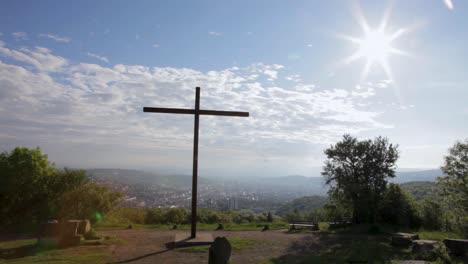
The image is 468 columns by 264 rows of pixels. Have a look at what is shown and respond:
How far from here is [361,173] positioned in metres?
21.1

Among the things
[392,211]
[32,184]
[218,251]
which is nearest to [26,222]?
[32,184]

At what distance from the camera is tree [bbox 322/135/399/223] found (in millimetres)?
19969

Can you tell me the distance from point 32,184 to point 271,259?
1221 centimetres

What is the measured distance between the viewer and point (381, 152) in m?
21.1

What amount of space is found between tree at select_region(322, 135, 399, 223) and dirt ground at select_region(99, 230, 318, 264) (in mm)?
6233

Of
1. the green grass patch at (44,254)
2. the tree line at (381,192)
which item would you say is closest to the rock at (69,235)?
the green grass patch at (44,254)

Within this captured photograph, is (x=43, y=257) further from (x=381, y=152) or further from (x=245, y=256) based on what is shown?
(x=381, y=152)

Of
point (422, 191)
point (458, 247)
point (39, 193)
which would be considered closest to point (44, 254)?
point (39, 193)

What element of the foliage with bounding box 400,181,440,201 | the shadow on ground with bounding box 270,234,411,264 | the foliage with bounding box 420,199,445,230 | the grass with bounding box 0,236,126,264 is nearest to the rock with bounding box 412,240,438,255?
the shadow on ground with bounding box 270,234,411,264

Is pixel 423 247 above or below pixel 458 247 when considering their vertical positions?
below

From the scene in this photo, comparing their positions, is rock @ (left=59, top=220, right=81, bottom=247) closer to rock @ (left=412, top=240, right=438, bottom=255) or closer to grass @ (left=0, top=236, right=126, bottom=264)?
grass @ (left=0, top=236, right=126, bottom=264)

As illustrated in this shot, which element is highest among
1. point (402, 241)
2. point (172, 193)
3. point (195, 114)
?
point (195, 114)

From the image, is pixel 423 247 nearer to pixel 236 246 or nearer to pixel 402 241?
pixel 402 241

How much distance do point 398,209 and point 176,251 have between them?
1429 centimetres
